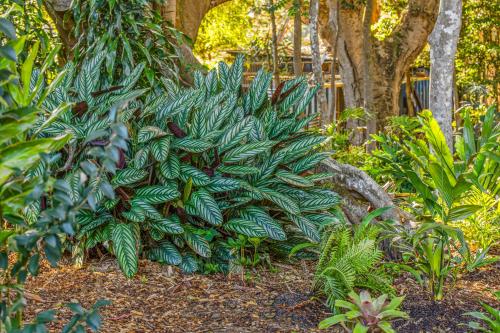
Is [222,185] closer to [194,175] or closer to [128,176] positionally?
[194,175]

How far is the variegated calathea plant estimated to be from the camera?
3.96 metres

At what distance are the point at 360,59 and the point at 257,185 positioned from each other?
25.4 ft

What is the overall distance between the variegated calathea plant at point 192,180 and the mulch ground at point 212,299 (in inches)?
6.0

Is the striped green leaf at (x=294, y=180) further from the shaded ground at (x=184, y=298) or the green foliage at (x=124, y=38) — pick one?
the green foliage at (x=124, y=38)

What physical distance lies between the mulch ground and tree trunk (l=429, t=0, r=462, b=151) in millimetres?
1518

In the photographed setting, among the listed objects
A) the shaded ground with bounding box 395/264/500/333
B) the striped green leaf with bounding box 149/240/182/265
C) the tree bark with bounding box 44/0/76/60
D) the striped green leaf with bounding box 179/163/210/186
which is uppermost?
the tree bark with bounding box 44/0/76/60

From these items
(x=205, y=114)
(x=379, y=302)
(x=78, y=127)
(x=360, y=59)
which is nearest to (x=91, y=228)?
(x=78, y=127)

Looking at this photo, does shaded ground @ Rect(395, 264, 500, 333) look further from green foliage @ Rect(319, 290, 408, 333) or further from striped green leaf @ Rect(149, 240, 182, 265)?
striped green leaf @ Rect(149, 240, 182, 265)

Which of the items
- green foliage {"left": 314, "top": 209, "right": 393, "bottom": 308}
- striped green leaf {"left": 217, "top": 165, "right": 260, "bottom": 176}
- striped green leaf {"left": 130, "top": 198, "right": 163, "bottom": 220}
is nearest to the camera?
green foliage {"left": 314, "top": 209, "right": 393, "bottom": 308}

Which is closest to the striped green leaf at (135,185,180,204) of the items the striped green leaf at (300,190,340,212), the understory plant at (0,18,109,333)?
the striped green leaf at (300,190,340,212)

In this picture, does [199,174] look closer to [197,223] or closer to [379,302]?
[197,223]

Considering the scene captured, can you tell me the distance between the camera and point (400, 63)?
11414 mm

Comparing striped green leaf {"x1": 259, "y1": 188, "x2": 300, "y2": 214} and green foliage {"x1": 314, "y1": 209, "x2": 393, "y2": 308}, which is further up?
striped green leaf {"x1": 259, "y1": 188, "x2": 300, "y2": 214}

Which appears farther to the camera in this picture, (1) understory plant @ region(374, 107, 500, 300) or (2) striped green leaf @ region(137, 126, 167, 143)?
(2) striped green leaf @ region(137, 126, 167, 143)
